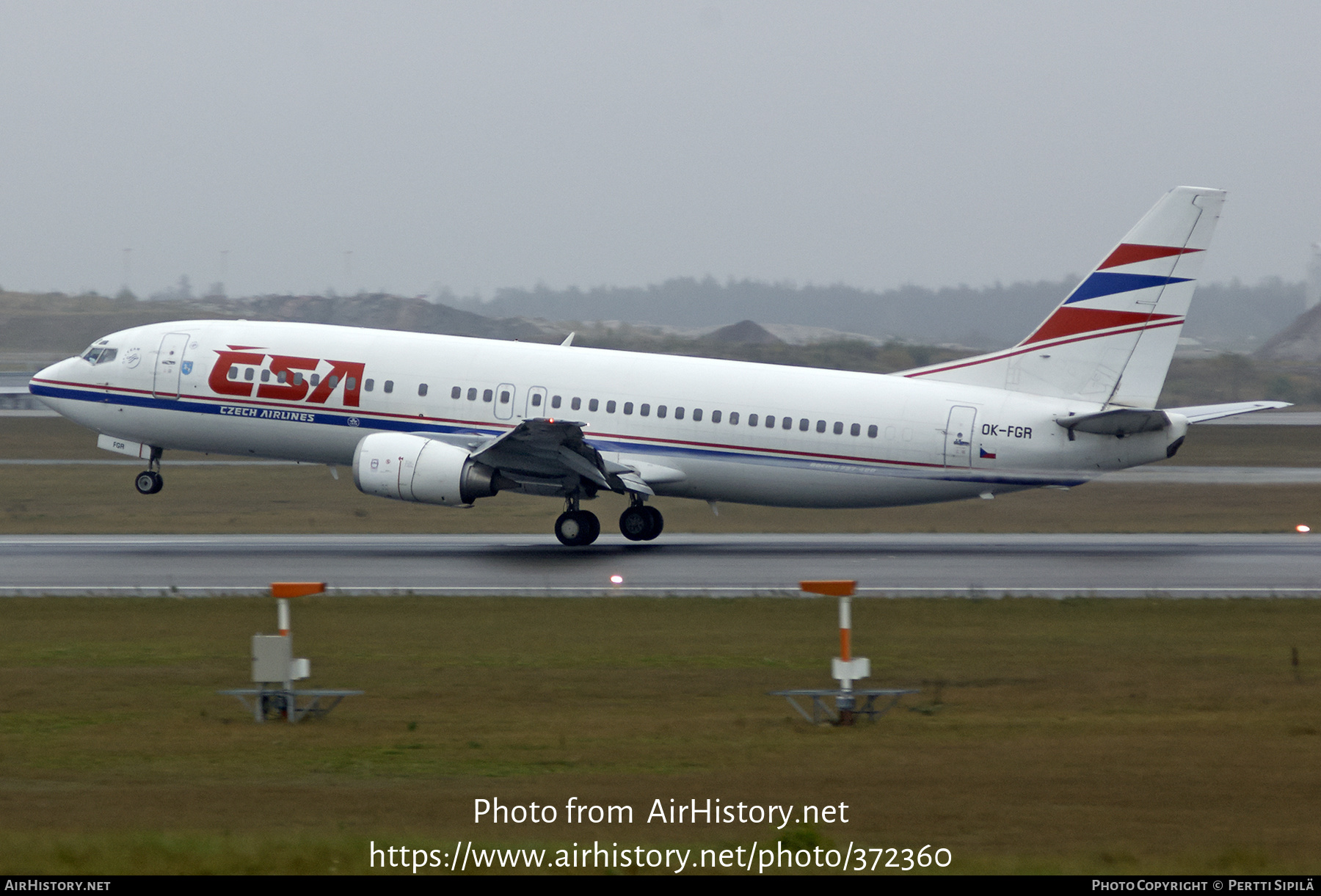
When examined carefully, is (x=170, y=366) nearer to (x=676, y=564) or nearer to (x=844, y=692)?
(x=676, y=564)

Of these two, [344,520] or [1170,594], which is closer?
[1170,594]

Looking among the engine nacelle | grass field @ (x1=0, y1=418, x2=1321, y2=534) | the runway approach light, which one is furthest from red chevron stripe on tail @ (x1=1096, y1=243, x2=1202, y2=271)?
the runway approach light

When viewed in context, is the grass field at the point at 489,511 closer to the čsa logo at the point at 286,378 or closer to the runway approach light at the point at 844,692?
the čsa logo at the point at 286,378

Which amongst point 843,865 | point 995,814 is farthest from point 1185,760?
point 843,865

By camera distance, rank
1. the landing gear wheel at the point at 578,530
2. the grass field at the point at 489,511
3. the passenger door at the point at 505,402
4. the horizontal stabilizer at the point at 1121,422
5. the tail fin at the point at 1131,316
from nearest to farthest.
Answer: the horizontal stabilizer at the point at 1121,422 < the tail fin at the point at 1131,316 < the landing gear wheel at the point at 578,530 < the passenger door at the point at 505,402 < the grass field at the point at 489,511

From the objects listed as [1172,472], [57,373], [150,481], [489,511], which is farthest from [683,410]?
[1172,472]

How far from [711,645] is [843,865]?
9613 mm

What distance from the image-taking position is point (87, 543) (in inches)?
1195

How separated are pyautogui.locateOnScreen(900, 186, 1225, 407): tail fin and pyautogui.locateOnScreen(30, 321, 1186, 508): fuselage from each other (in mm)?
641

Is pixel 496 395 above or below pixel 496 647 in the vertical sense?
above

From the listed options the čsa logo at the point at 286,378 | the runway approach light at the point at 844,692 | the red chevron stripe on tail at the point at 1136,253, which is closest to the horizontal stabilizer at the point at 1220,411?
the red chevron stripe on tail at the point at 1136,253

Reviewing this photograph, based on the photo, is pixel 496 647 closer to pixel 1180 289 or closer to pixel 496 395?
pixel 496 395

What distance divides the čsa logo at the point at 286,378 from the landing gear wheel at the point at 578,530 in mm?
5212

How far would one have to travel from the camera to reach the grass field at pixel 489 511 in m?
34.8
